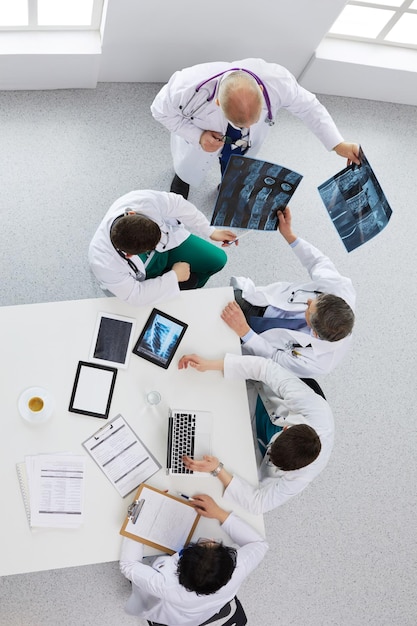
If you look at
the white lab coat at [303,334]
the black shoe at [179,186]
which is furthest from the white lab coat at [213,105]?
the white lab coat at [303,334]

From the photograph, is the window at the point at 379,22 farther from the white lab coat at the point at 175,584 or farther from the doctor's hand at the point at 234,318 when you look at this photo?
the white lab coat at the point at 175,584

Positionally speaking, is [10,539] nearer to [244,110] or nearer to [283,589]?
[283,589]

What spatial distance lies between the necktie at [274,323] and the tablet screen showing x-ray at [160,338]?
479mm

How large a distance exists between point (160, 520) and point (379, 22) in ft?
9.75

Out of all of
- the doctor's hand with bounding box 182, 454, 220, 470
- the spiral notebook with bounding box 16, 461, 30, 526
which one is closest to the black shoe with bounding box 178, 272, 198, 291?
the doctor's hand with bounding box 182, 454, 220, 470

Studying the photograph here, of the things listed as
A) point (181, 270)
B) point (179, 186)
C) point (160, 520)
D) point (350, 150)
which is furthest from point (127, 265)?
point (350, 150)

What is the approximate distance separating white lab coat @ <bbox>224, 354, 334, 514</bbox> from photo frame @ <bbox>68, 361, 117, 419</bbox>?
46cm

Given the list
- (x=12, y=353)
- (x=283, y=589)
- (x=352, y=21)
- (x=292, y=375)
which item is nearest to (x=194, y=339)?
(x=292, y=375)

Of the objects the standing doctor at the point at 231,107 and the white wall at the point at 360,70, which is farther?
the white wall at the point at 360,70

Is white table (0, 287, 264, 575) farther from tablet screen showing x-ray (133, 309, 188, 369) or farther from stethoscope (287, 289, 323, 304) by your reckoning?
stethoscope (287, 289, 323, 304)

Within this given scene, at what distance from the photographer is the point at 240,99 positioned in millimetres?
2471

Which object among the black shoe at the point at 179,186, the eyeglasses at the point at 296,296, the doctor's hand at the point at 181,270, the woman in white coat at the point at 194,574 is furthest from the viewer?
the black shoe at the point at 179,186

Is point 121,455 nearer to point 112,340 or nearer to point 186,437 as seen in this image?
point 186,437

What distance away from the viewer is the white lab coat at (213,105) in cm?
269
